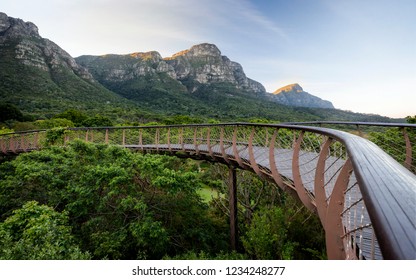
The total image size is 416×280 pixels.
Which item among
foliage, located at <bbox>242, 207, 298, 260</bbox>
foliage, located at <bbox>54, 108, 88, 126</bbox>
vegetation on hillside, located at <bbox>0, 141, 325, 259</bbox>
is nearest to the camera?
vegetation on hillside, located at <bbox>0, 141, 325, 259</bbox>

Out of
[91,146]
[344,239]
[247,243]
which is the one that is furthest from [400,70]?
[91,146]

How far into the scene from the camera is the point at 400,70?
18.4ft

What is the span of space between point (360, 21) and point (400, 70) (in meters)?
1.50

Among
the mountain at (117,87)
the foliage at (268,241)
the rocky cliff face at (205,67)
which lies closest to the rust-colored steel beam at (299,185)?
the foliage at (268,241)

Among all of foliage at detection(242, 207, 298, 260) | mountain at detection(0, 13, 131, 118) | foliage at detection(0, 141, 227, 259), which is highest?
mountain at detection(0, 13, 131, 118)

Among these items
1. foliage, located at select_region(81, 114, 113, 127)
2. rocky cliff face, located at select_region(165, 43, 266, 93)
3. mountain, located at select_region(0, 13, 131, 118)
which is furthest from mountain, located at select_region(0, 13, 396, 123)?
foliage, located at select_region(81, 114, 113, 127)

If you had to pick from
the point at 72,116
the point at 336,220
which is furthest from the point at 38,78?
the point at 336,220

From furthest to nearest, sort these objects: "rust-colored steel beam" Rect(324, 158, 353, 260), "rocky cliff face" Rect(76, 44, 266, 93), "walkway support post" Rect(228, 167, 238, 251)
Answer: "rocky cliff face" Rect(76, 44, 266, 93)
"walkway support post" Rect(228, 167, 238, 251)
"rust-colored steel beam" Rect(324, 158, 353, 260)

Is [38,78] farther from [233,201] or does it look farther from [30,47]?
[233,201]

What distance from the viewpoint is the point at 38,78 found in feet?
192

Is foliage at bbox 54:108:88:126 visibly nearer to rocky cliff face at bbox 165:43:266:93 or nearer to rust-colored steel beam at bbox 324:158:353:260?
rust-colored steel beam at bbox 324:158:353:260

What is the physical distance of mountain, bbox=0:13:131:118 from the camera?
1890 inches

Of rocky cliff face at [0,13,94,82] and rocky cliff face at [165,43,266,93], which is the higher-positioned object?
rocky cliff face at [165,43,266,93]

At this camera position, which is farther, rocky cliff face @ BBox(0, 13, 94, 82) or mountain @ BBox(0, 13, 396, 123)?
rocky cliff face @ BBox(0, 13, 94, 82)
